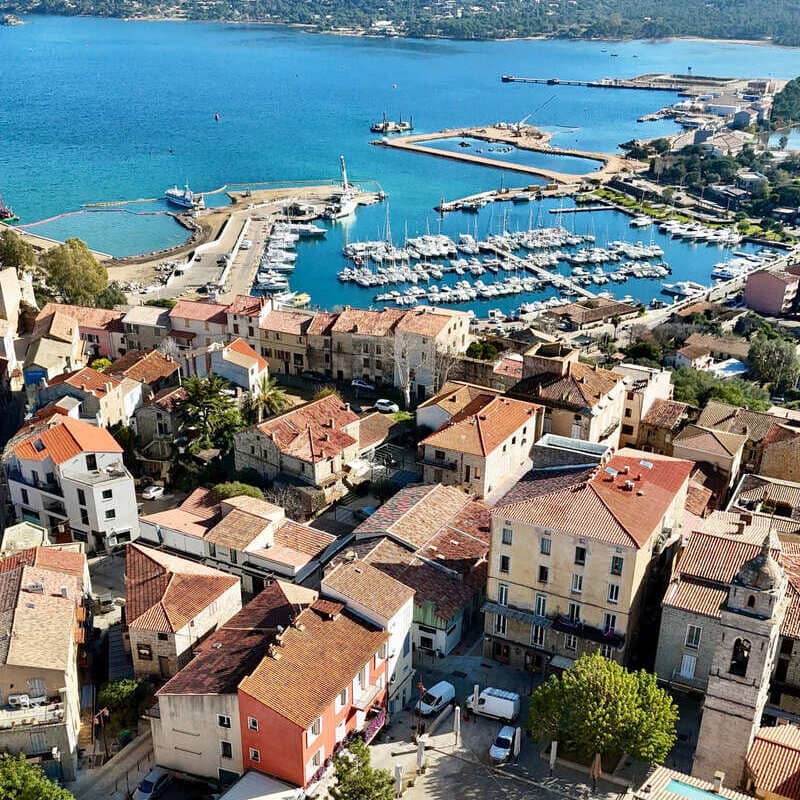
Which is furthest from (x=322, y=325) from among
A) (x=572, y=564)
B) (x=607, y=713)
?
(x=607, y=713)

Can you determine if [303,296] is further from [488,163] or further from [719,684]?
[488,163]

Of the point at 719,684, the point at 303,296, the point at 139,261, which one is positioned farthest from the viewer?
the point at 139,261

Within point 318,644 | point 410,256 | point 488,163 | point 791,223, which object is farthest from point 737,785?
point 488,163

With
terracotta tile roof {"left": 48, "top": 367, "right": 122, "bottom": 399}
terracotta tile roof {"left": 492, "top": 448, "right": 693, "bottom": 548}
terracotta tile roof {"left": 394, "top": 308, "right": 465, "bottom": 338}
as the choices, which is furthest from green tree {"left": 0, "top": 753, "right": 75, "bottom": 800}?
terracotta tile roof {"left": 394, "top": 308, "right": 465, "bottom": 338}

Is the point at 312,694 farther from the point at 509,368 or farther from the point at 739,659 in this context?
the point at 509,368

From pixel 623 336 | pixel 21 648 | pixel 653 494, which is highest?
pixel 653 494

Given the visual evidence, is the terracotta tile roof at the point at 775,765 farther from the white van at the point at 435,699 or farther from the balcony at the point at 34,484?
the balcony at the point at 34,484

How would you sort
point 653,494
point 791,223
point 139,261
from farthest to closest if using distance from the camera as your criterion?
point 791,223
point 139,261
point 653,494

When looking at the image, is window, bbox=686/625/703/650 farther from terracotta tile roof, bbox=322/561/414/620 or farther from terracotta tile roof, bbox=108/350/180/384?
terracotta tile roof, bbox=108/350/180/384
